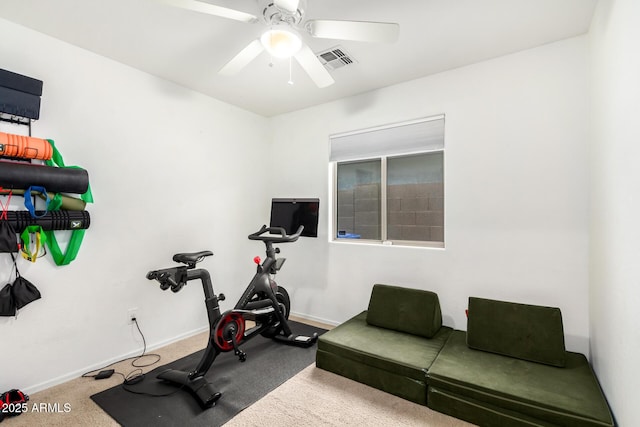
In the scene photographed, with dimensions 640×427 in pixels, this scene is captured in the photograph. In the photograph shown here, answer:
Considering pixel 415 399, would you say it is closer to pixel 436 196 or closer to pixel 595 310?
pixel 595 310

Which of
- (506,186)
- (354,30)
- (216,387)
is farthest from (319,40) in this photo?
(216,387)

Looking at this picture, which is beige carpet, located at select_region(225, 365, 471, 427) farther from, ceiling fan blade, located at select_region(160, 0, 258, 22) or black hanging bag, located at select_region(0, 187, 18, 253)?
ceiling fan blade, located at select_region(160, 0, 258, 22)

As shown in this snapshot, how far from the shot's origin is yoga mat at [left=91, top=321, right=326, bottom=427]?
1.98 m

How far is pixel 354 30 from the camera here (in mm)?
1684

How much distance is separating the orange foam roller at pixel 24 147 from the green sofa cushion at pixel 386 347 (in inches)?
106

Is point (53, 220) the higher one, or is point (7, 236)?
point (53, 220)

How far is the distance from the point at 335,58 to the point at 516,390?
2.89m

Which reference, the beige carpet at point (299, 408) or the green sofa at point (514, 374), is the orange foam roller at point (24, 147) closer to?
the beige carpet at point (299, 408)

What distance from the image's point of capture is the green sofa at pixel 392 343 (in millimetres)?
2174

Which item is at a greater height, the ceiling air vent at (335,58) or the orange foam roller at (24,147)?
the ceiling air vent at (335,58)

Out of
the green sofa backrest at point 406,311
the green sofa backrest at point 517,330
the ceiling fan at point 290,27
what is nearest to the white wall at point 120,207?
the ceiling fan at point 290,27

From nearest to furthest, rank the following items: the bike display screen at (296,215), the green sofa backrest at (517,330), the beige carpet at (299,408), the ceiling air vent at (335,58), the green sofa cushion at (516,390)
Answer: the green sofa cushion at (516,390) → the beige carpet at (299,408) → the green sofa backrest at (517,330) → the ceiling air vent at (335,58) → the bike display screen at (296,215)

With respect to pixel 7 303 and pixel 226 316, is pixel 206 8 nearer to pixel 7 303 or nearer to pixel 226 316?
pixel 226 316

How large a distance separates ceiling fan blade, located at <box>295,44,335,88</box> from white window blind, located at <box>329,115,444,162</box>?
1297 mm
